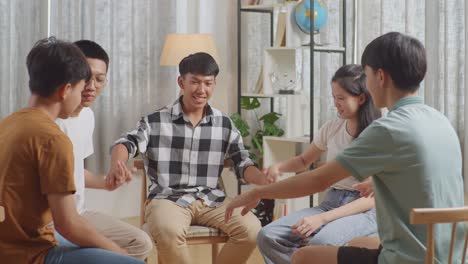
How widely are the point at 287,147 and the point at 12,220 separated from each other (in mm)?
3763

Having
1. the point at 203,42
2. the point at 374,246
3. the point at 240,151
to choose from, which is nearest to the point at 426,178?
the point at 374,246

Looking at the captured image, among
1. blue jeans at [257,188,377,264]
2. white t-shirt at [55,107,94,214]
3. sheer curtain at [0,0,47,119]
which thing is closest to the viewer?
white t-shirt at [55,107,94,214]

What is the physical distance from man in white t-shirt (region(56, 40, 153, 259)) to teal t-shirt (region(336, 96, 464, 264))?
3.81ft

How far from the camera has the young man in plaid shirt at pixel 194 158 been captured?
343 centimetres

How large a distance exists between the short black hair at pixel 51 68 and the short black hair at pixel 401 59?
86 centimetres

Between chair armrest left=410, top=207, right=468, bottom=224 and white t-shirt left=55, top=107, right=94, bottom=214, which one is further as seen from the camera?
white t-shirt left=55, top=107, right=94, bottom=214

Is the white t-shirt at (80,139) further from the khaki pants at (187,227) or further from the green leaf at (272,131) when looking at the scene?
the green leaf at (272,131)

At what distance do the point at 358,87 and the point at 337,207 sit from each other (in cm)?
51

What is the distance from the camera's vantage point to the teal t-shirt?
210cm

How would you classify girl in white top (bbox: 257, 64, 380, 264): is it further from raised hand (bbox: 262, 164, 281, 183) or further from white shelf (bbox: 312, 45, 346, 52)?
white shelf (bbox: 312, 45, 346, 52)

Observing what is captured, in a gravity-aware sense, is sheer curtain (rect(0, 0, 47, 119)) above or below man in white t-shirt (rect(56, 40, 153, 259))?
above

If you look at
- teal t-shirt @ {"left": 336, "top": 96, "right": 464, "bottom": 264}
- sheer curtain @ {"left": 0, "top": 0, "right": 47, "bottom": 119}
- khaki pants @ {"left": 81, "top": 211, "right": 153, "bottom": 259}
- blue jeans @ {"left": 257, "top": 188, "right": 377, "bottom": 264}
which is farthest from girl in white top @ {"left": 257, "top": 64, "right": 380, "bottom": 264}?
sheer curtain @ {"left": 0, "top": 0, "right": 47, "bottom": 119}

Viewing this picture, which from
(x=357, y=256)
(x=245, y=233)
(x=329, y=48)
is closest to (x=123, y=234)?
(x=245, y=233)

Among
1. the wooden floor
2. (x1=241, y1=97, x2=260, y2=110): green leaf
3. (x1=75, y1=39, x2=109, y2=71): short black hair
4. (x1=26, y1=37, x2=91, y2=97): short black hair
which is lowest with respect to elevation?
the wooden floor
